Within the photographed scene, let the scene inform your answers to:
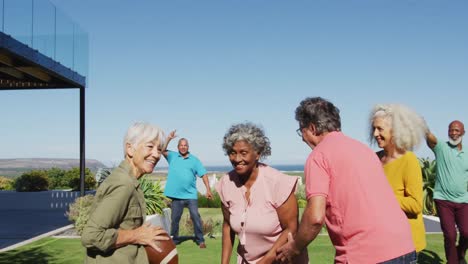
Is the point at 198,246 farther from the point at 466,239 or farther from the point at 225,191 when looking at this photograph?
the point at 225,191

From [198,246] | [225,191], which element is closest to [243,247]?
[225,191]

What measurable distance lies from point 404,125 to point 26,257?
7301mm

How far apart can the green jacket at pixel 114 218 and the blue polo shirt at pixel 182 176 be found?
6.53 meters

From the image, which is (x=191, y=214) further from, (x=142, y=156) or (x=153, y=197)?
(x=142, y=156)

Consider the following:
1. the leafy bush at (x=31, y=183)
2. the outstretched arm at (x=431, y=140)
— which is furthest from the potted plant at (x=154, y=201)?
the leafy bush at (x=31, y=183)

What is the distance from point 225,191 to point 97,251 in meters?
1.47

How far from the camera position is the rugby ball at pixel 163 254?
3115 millimetres

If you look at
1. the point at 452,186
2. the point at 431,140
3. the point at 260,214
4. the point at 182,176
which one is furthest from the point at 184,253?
the point at 260,214

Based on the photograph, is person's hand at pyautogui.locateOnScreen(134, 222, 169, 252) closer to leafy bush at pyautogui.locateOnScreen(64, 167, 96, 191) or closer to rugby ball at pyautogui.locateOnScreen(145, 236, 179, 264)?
rugby ball at pyautogui.locateOnScreen(145, 236, 179, 264)

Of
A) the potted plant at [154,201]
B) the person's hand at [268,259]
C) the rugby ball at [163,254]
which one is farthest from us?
the potted plant at [154,201]

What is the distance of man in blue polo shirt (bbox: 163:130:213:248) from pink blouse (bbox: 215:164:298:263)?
5.59 meters

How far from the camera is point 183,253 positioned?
9.05 m

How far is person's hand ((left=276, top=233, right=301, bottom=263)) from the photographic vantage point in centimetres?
343

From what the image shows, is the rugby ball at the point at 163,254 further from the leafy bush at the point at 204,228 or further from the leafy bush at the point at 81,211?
the leafy bush at the point at 204,228
